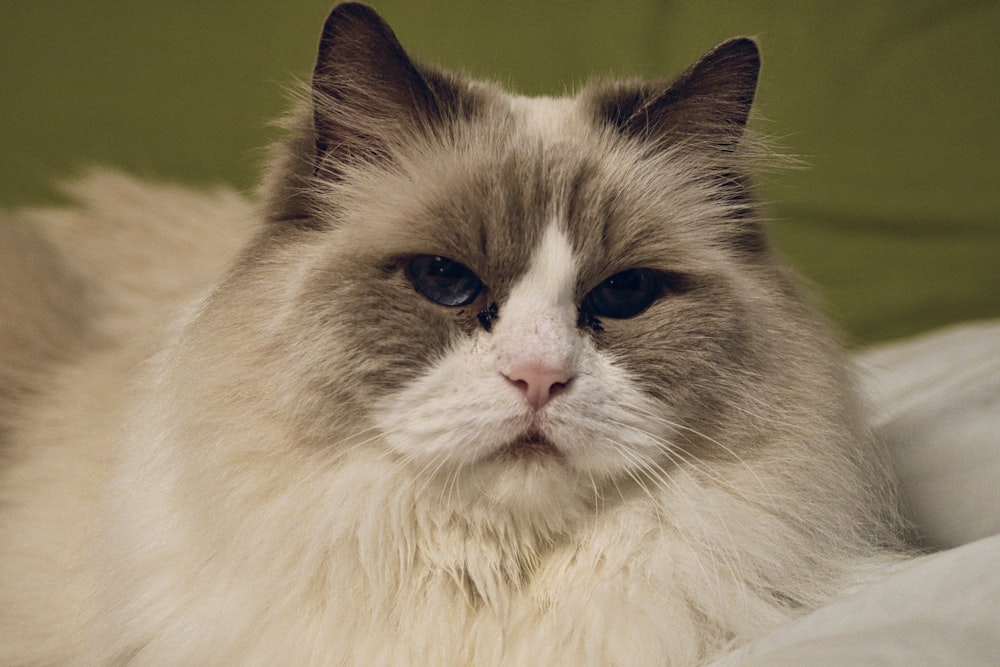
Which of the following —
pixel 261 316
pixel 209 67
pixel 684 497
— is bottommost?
pixel 684 497

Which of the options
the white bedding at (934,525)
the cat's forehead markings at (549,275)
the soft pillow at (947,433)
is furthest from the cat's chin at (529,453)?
the soft pillow at (947,433)

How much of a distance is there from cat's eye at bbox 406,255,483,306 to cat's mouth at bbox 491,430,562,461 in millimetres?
198

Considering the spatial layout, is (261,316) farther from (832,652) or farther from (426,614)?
(832,652)

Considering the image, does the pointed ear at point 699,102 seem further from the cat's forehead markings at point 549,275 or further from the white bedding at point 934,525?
the white bedding at point 934,525

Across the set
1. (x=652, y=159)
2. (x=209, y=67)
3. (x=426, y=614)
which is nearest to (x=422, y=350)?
(x=426, y=614)

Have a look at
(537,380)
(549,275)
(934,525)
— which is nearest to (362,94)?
(549,275)

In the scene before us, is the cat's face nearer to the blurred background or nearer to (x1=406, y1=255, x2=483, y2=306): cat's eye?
(x1=406, y1=255, x2=483, y2=306): cat's eye

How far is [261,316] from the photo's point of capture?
4.30 ft

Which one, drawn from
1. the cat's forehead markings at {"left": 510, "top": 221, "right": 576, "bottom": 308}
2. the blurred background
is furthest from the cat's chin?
the blurred background

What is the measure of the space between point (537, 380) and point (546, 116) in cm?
49

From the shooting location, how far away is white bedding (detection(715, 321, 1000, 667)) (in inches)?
42.9

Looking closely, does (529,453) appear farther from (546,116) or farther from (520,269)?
(546,116)

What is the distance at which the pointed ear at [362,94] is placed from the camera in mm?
1300

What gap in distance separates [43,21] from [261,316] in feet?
5.56
